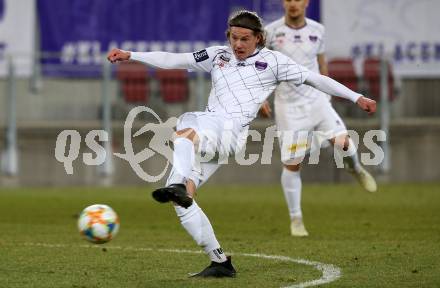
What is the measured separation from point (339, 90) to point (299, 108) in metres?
3.69

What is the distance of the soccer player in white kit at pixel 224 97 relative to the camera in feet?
28.7

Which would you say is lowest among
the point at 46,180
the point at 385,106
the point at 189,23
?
the point at 46,180

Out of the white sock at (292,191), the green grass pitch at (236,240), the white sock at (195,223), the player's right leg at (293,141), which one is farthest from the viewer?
the player's right leg at (293,141)

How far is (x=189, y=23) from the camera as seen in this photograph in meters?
23.6

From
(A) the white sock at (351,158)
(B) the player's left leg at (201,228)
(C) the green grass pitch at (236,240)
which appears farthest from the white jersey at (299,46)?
(B) the player's left leg at (201,228)

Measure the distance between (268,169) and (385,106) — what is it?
8.38 ft

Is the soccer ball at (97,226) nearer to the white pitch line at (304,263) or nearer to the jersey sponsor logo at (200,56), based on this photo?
the jersey sponsor logo at (200,56)

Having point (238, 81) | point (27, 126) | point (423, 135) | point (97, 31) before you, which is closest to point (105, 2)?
point (97, 31)

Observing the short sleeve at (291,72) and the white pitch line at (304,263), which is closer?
the white pitch line at (304,263)

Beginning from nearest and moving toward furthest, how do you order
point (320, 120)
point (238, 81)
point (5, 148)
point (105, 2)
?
point (238, 81), point (320, 120), point (5, 148), point (105, 2)

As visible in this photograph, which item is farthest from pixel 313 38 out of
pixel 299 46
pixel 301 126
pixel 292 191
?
pixel 292 191

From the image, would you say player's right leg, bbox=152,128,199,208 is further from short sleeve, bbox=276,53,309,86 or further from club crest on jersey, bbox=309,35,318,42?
club crest on jersey, bbox=309,35,318,42

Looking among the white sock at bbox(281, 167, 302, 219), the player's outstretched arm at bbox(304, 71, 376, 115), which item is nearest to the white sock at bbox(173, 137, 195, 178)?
the player's outstretched arm at bbox(304, 71, 376, 115)

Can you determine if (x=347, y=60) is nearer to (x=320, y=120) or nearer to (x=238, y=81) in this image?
(x=320, y=120)
